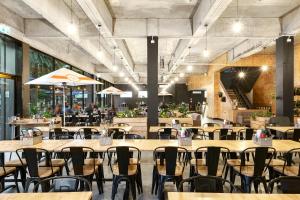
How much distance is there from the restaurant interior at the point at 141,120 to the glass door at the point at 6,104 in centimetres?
4

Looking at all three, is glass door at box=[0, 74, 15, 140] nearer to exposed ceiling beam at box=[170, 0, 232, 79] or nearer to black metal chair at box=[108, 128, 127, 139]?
black metal chair at box=[108, 128, 127, 139]

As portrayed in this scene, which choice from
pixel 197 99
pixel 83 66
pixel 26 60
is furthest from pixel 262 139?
pixel 197 99

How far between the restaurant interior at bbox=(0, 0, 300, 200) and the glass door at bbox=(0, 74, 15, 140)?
41 mm

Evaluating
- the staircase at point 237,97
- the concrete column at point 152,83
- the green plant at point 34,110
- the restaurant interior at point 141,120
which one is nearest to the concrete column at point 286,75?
the restaurant interior at point 141,120

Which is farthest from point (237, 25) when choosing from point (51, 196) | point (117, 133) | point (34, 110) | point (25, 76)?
point (34, 110)

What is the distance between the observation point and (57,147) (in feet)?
13.8

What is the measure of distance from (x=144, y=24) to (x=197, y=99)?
20621mm

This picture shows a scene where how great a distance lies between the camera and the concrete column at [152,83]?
845cm

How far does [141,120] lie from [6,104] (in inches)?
172

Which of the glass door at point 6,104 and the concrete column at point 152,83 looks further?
the concrete column at point 152,83

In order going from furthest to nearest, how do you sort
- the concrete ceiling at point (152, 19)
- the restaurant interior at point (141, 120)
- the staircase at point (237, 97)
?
the staircase at point (237, 97)
the concrete ceiling at point (152, 19)
the restaurant interior at point (141, 120)

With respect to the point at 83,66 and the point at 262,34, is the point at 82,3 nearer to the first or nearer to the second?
the point at 262,34

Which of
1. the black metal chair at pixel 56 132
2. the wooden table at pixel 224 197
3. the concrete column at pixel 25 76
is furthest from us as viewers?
the concrete column at pixel 25 76

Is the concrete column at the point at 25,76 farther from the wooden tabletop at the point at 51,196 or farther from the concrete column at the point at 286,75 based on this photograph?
the concrete column at the point at 286,75
